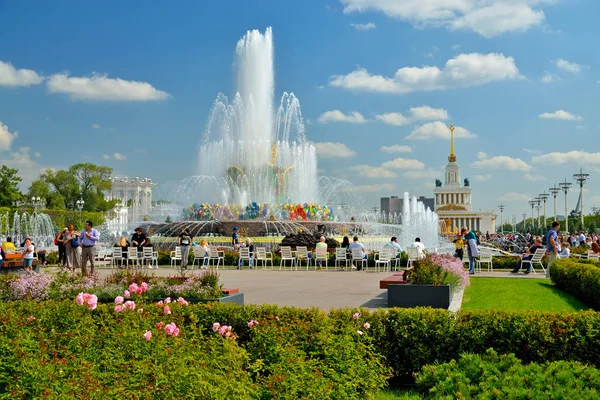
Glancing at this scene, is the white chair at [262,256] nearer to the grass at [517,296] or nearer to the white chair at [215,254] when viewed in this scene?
the white chair at [215,254]

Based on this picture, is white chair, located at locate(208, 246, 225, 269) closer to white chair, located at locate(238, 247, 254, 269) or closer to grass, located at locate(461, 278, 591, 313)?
white chair, located at locate(238, 247, 254, 269)

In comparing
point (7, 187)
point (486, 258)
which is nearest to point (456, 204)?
point (7, 187)

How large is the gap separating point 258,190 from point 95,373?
125 ft

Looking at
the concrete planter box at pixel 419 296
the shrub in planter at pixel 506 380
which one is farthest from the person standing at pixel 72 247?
the shrub in planter at pixel 506 380

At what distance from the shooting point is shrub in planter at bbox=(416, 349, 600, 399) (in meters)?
5.30

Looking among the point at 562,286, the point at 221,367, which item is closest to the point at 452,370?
the point at 221,367

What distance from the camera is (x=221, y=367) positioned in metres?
4.79

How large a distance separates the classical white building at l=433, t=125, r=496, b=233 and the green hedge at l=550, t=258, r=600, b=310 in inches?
4774

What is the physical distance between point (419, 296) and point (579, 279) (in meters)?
4.81

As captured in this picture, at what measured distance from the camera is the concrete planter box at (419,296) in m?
11.3

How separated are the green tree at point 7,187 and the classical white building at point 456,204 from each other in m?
90.0

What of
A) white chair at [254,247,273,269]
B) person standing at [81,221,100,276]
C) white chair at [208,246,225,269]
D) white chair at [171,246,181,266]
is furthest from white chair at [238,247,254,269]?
person standing at [81,221,100,276]

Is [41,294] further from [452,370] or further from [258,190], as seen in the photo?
[258,190]

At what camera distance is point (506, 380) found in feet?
18.5
